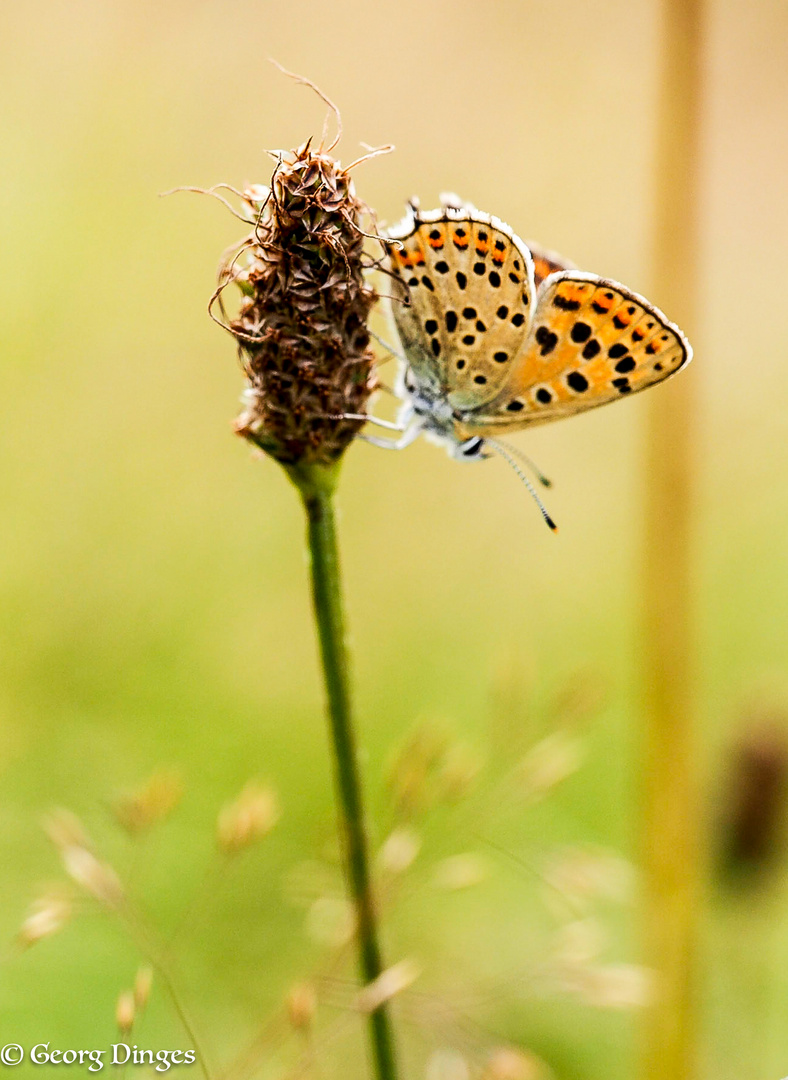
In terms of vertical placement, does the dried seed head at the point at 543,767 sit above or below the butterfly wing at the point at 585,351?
below

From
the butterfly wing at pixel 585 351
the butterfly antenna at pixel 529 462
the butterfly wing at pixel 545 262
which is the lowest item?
the butterfly antenna at pixel 529 462

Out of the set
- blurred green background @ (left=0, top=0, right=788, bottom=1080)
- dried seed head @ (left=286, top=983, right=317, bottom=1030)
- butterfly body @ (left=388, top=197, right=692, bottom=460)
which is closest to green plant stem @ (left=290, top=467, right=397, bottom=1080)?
dried seed head @ (left=286, top=983, right=317, bottom=1030)

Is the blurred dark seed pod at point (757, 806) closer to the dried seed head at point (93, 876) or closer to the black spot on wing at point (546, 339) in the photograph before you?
the black spot on wing at point (546, 339)

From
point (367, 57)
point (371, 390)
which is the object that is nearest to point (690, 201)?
point (371, 390)

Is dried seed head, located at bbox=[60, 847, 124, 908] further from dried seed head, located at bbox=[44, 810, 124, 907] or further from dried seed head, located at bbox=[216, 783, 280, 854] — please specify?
dried seed head, located at bbox=[216, 783, 280, 854]

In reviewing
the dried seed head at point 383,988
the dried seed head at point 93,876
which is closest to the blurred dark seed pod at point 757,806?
the dried seed head at point 383,988

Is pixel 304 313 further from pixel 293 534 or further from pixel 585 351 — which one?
pixel 293 534

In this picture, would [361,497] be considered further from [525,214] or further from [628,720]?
[525,214]

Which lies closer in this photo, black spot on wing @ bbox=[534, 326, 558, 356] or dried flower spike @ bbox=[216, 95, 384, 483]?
dried flower spike @ bbox=[216, 95, 384, 483]
